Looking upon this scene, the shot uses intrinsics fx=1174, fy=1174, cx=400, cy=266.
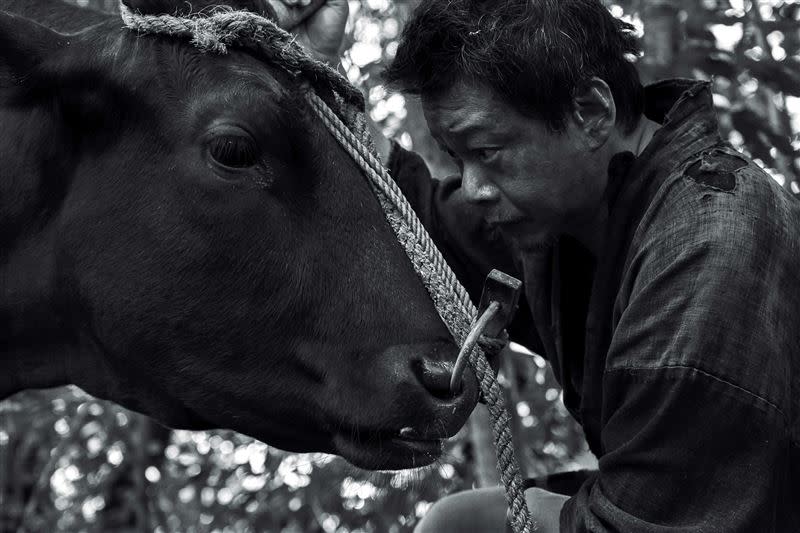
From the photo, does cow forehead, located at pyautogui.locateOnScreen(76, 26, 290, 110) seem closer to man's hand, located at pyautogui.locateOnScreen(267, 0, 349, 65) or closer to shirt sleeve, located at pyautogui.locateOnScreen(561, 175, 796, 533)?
man's hand, located at pyautogui.locateOnScreen(267, 0, 349, 65)

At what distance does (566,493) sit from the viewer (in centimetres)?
264

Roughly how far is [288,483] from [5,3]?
2308 mm

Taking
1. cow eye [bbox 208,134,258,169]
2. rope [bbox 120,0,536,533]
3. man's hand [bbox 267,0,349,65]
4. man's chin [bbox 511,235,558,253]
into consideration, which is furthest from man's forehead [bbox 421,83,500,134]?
man's hand [bbox 267,0,349,65]

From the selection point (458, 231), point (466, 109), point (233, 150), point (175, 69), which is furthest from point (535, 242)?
point (175, 69)

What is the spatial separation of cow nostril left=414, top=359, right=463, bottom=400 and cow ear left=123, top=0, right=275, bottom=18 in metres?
0.86

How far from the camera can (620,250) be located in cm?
233

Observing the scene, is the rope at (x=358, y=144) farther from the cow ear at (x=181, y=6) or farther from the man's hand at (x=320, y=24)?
the man's hand at (x=320, y=24)

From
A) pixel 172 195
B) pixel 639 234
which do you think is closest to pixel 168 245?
pixel 172 195

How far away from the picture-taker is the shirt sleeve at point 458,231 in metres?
2.86

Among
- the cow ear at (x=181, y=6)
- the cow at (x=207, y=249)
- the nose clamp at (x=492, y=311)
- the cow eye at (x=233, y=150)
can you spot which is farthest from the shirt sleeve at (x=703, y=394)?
the cow ear at (x=181, y=6)

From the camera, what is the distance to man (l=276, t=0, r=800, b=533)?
1920 mm

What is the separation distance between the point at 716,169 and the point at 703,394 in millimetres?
448

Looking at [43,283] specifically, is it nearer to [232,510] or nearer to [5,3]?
[5,3]

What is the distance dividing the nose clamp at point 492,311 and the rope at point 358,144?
2.5 inches
